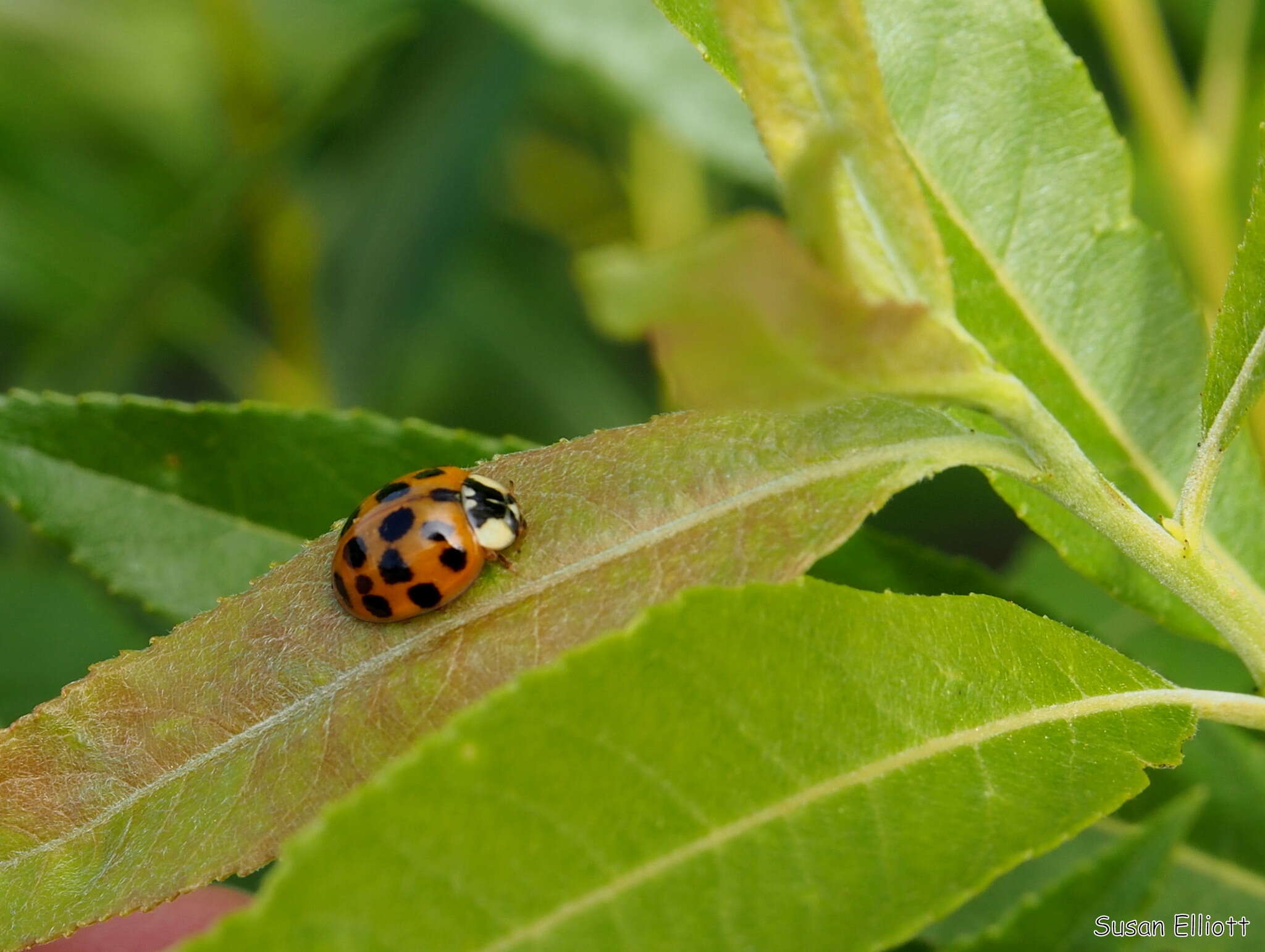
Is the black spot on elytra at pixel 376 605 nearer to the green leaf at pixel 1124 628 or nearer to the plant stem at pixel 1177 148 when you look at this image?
the green leaf at pixel 1124 628

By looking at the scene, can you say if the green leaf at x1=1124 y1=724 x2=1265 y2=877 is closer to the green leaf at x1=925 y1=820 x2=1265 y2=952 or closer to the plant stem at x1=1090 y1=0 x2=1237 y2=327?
the green leaf at x1=925 y1=820 x2=1265 y2=952

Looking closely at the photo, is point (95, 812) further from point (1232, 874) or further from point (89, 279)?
point (89, 279)

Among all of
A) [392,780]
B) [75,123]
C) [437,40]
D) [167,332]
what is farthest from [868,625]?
[75,123]

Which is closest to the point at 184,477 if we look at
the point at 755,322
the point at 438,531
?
the point at 438,531

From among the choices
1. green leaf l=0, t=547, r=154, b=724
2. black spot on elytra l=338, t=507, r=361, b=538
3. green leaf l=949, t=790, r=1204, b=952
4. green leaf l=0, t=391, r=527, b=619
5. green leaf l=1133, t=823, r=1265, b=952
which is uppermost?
green leaf l=0, t=391, r=527, b=619

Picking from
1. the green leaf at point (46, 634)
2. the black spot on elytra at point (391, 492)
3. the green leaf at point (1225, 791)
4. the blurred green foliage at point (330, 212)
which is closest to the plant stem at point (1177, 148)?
the blurred green foliage at point (330, 212)

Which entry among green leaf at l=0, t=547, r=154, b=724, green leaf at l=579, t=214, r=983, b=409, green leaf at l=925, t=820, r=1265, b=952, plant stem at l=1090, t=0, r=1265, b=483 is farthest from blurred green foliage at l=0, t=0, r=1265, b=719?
green leaf at l=579, t=214, r=983, b=409

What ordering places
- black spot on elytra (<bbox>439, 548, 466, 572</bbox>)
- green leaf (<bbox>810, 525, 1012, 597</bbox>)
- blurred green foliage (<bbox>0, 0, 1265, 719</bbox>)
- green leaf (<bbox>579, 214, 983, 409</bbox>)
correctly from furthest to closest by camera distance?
blurred green foliage (<bbox>0, 0, 1265, 719</bbox>)
green leaf (<bbox>810, 525, 1012, 597</bbox>)
black spot on elytra (<bbox>439, 548, 466, 572</bbox>)
green leaf (<bbox>579, 214, 983, 409</bbox>)
